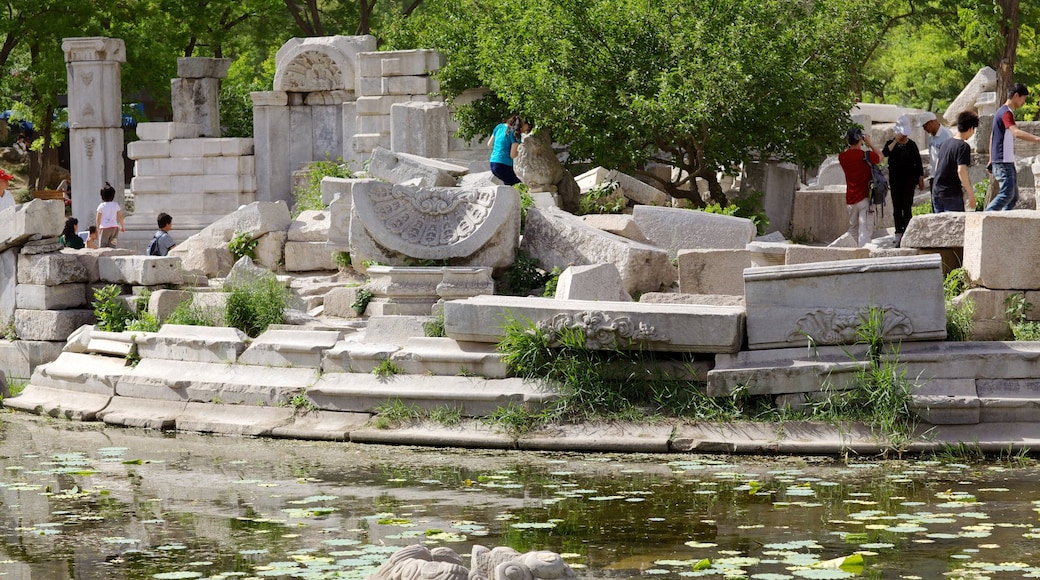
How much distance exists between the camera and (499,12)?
59.7ft

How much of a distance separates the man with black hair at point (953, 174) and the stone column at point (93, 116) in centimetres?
1512

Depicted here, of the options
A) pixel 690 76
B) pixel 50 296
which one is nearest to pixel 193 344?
pixel 50 296

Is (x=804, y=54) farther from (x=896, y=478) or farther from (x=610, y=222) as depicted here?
(x=896, y=478)

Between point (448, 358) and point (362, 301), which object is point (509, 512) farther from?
point (362, 301)

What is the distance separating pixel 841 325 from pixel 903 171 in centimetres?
528

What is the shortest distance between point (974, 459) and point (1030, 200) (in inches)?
260

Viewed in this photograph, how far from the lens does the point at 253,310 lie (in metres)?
10.9

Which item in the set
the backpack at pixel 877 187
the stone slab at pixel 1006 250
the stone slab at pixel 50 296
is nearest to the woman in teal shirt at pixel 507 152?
the backpack at pixel 877 187

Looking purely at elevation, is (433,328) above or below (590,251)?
below

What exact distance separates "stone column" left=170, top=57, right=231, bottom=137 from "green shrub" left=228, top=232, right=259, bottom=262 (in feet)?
31.8

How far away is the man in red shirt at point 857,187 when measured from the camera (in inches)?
535

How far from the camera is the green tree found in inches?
569

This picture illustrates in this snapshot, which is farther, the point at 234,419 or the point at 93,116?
the point at 93,116

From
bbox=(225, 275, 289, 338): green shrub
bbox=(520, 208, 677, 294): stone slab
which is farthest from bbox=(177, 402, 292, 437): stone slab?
bbox=(520, 208, 677, 294): stone slab
